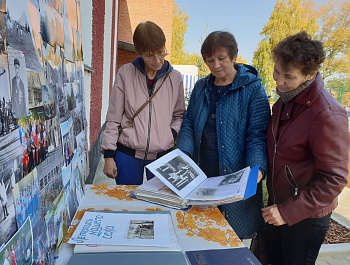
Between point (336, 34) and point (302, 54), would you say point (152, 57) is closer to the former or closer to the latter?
point (302, 54)

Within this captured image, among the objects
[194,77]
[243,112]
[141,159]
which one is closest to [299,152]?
[243,112]

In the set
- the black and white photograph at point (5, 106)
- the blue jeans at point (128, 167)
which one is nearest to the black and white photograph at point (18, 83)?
the black and white photograph at point (5, 106)

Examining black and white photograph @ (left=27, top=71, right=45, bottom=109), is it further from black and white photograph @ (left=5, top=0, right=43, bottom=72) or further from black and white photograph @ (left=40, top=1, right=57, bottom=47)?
black and white photograph @ (left=40, top=1, right=57, bottom=47)

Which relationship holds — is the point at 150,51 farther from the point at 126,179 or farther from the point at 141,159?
the point at 126,179

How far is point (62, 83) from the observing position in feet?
3.08

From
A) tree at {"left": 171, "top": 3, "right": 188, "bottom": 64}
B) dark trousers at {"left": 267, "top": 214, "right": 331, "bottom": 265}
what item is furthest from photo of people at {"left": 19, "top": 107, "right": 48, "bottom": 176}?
tree at {"left": 171, "top": 3, "right": 188, "bottom": 64}

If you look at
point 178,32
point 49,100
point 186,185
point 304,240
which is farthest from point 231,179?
point 178,32

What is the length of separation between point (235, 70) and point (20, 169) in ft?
4.38

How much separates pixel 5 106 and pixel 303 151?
115 centimetres

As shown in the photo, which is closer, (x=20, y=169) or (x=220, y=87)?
(x=20, y=169)

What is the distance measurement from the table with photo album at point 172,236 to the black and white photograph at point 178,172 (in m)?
0.13

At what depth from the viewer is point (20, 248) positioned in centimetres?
63

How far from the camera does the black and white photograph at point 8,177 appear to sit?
550 millimetres

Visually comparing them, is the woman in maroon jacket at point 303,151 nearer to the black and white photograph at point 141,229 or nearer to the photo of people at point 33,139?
the black and white photograph at point 141,229
